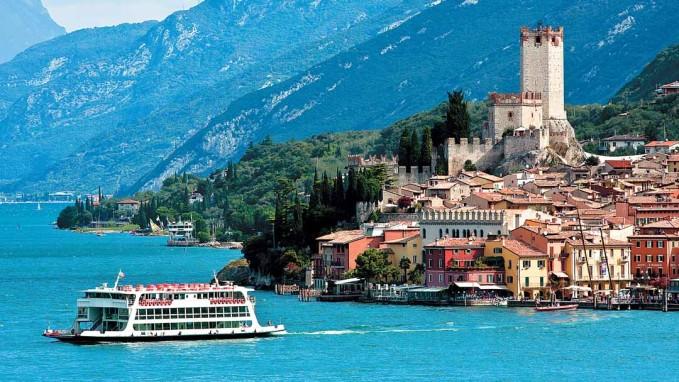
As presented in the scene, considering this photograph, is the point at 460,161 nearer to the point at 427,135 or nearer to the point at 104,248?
the point at 427,135

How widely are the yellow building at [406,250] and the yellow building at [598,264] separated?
8.20 m

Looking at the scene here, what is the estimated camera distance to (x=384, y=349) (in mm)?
A: 76250

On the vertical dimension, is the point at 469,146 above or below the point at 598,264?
above

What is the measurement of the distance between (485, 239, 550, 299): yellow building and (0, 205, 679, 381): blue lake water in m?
2.27

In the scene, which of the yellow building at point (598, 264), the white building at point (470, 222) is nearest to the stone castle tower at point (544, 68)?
the white building at point (470, 222)

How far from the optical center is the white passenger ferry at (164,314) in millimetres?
76875

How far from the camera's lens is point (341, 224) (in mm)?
107625

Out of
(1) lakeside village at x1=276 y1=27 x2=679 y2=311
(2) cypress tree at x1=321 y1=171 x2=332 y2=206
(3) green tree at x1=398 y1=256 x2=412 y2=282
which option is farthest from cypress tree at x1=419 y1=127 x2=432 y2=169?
(3) green tree at x1=398 y1=256 x2=412 y2=282

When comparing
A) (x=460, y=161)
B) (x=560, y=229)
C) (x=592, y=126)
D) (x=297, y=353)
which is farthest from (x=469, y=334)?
(x=592, y=126)

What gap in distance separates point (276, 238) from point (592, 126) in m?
53.7

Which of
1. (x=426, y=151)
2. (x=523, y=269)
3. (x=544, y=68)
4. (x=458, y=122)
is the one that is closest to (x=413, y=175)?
(x=426, y=151)

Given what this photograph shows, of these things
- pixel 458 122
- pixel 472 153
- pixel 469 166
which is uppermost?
pixel 458 122

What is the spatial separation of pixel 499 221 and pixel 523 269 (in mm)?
5234

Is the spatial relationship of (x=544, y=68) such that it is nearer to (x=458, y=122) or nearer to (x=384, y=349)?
(x=458, y=122)
